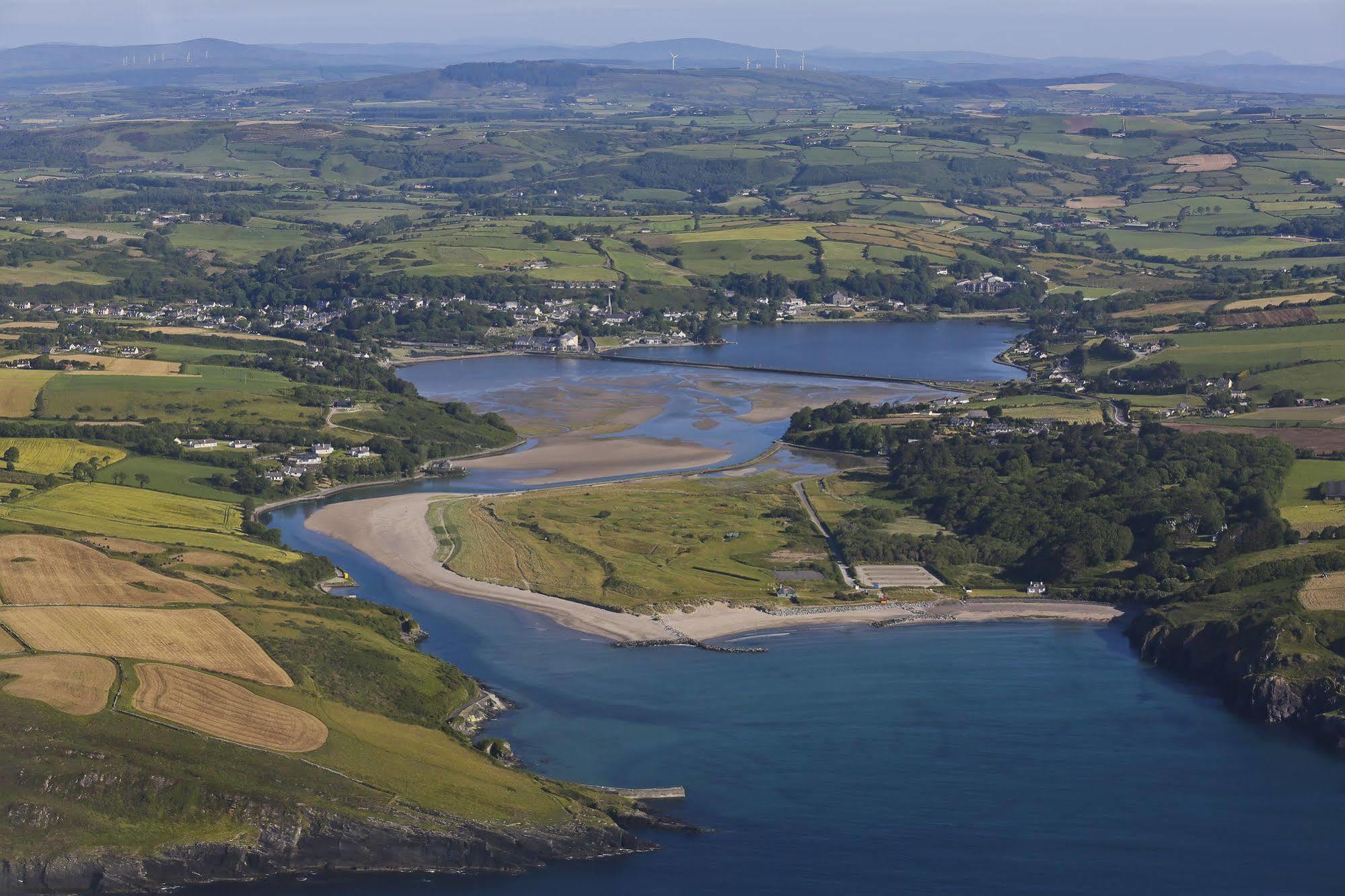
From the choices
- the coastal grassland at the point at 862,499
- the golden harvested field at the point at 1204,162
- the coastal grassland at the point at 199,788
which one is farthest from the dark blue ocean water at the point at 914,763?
the golden harvested field at the point at 1204,162

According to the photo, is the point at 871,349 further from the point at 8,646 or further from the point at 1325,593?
the point at 8,646

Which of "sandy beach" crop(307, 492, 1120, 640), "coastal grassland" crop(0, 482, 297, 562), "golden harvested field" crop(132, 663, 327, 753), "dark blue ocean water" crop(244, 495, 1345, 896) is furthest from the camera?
"coastal grassland" crop(0, 482, 297, 562)

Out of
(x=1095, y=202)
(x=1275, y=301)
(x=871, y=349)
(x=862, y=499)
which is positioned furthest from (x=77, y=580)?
(x=1095, y=202)

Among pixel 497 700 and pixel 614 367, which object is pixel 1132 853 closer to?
pixel 497 700

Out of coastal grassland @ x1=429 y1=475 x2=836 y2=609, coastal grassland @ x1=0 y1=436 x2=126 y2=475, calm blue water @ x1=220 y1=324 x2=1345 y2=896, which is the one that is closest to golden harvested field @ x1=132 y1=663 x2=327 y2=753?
calm blue water @ x1=220 y1=324 x2=1345 y2=896

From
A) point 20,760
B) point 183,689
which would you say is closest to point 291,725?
point 183,689

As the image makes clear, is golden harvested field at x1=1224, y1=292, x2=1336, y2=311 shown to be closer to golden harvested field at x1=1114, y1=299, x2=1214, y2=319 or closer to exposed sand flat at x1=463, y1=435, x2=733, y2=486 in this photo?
golden harvested field at x1=1114, y1=299, x2=1214, y2=319
